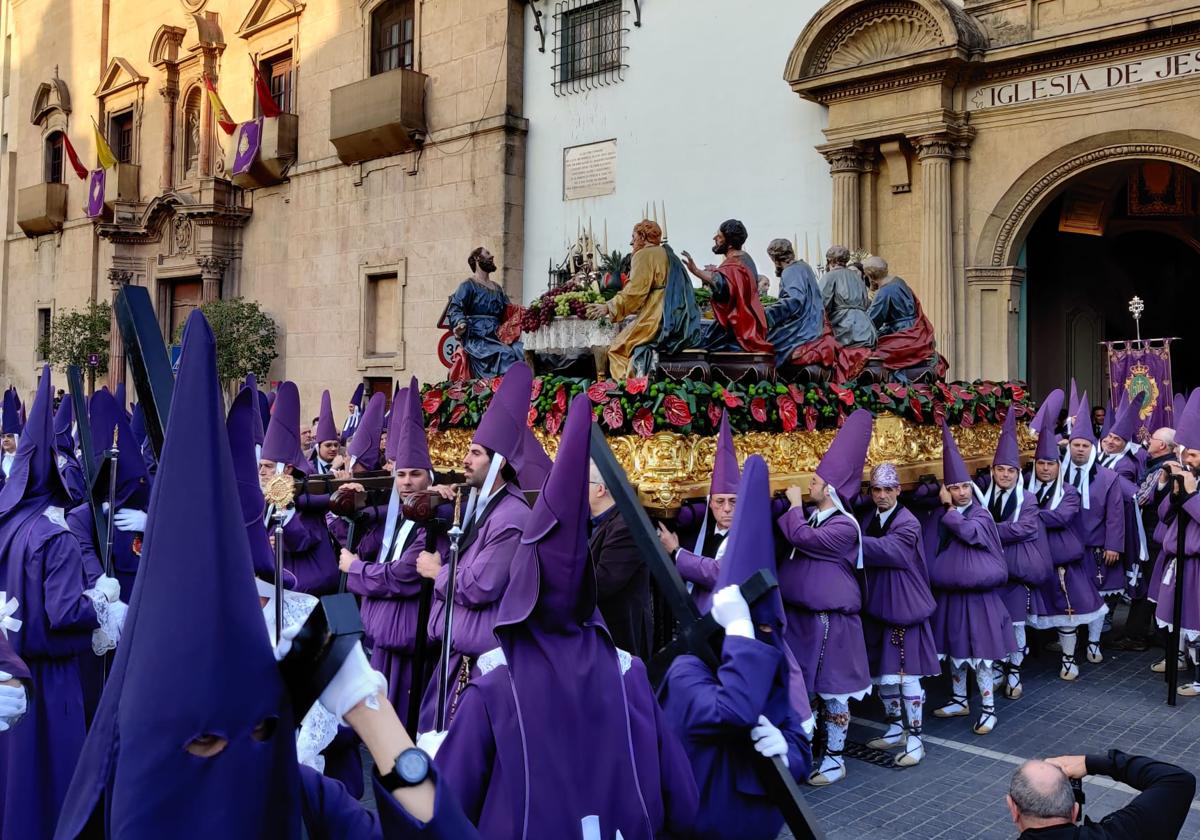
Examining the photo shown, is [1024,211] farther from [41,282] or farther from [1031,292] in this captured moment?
[41,282]

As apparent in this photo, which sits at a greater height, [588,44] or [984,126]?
[588,44]

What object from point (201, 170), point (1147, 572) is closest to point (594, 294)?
point (1147, 572)

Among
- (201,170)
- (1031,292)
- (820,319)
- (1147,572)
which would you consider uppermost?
(201,170)

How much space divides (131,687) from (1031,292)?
1887cm

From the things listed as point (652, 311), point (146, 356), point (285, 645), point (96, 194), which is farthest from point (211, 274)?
point (285, 645)

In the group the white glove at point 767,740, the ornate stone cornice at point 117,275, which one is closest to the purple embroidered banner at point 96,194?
the ornate stone cornice at point 117,275

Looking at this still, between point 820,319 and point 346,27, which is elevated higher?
point 346,27

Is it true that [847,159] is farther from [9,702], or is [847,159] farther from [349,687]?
[349,687]

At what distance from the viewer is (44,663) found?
14.6ft

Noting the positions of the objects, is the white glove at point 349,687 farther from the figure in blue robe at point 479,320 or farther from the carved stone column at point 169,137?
the carved stone column at point 169,137

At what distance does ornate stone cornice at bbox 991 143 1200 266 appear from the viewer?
12.3m

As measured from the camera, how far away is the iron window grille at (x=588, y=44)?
17.7 metres

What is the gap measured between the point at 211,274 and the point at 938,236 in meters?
17.7

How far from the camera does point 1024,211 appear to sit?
13594 mm
